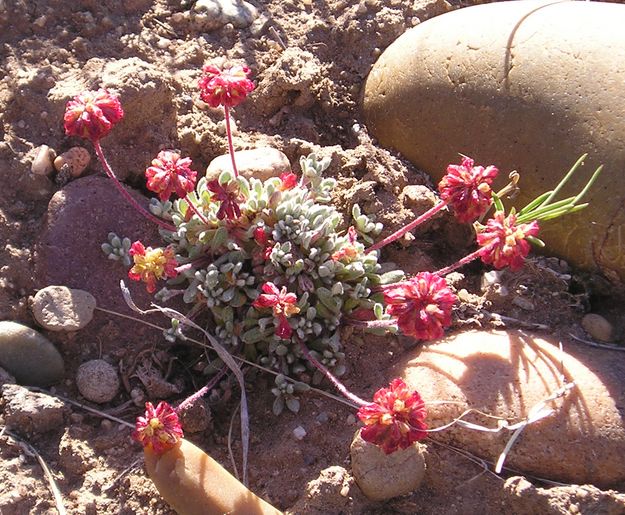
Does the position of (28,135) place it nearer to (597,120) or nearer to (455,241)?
(455,241)

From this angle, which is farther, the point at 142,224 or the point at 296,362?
the point at 142,224

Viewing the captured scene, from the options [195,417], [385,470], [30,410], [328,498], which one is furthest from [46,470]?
[385,470]

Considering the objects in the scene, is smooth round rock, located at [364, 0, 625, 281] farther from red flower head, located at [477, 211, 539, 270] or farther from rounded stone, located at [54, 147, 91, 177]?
rounded stone, located at [54, 147, 91, 177]

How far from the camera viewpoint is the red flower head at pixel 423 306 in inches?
116

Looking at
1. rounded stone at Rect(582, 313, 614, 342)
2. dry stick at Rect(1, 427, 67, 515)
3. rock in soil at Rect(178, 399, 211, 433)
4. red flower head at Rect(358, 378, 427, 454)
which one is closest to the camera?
red flower head at Rect(358, 378, 427, 454)

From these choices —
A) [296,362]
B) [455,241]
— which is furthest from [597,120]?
[296,362]

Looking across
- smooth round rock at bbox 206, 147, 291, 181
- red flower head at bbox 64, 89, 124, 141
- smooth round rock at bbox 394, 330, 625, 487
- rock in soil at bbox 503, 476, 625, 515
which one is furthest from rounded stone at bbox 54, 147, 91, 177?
rock in soil at bbox 503, 476, 625, 515

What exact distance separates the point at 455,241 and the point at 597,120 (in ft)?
3.42

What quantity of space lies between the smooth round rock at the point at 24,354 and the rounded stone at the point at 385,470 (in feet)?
5.29

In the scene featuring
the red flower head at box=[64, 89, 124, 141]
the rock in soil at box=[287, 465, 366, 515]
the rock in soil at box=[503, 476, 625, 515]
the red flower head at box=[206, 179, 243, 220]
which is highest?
the red flower head at box=[64, 89, 124, 141]

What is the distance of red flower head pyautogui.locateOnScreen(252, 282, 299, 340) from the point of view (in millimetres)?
3184

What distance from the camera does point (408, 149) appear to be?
13.9ft

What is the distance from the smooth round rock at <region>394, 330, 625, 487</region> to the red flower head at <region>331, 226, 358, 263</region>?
23.7 inches

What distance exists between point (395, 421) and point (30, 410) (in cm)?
173
